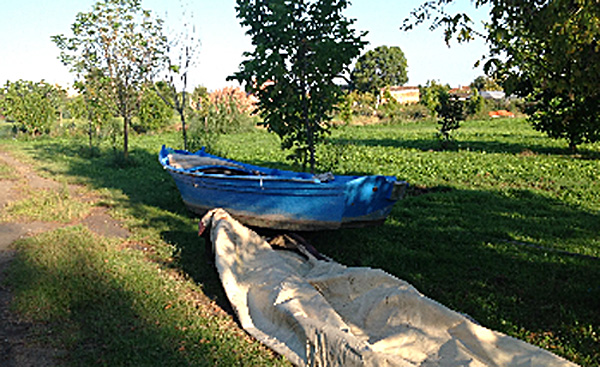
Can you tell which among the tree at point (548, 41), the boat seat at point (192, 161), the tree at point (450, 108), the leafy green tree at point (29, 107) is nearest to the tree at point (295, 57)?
the boat seat at point (192, 161)

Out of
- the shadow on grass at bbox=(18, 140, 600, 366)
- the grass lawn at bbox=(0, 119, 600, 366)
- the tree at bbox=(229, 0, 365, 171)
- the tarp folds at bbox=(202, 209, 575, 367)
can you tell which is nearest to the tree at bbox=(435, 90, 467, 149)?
the grass lawn at bbox=(0, 119, 600, 366)

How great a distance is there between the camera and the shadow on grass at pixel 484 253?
564 cm

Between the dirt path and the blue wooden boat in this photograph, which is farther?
the blue wooden boat

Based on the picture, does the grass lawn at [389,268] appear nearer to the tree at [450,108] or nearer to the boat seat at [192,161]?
the boat seat at [192,161]

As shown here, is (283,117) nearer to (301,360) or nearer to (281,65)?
(281,65)

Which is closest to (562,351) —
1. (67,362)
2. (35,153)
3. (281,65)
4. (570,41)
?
(570,41)

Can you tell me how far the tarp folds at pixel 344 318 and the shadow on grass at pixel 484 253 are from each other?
0.65 metres

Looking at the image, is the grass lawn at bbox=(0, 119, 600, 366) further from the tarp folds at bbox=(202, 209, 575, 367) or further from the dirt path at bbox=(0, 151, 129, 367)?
the tarp folds at bbox=(202, 209, 575, 367)

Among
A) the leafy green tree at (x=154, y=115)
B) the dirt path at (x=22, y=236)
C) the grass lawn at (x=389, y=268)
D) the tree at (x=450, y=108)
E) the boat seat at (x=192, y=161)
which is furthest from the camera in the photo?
the leafy green tree at (x=154, y=115)

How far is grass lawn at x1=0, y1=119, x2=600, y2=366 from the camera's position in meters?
4.99

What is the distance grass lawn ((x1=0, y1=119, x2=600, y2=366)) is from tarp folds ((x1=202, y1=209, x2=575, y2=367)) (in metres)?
0.34

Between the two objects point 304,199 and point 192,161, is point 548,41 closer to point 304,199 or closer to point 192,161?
point 304,199

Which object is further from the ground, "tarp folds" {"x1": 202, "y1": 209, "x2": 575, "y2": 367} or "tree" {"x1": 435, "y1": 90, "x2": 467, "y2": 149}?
"tree" {"x1": 435, "y1": 90, "x2": 467, "y2": 149}

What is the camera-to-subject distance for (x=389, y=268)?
7.20 metres
